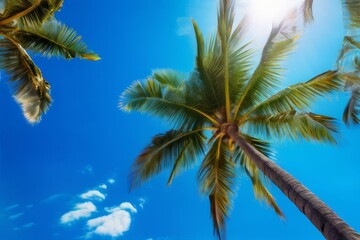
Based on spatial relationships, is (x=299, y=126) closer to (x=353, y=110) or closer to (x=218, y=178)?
(x=353, y=110)

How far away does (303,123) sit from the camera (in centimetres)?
920

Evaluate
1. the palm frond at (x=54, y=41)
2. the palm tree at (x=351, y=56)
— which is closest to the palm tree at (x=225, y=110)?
the palm tree at (x=351, y=56)

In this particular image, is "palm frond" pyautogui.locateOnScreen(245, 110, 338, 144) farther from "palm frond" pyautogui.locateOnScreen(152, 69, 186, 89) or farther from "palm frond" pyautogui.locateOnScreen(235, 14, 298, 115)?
"palm frond" pyautogui.locateOnScreen(152, 69, 186, 89)

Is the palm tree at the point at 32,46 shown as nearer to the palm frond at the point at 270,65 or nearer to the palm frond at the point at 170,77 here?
the palm frond at the point at 170,77

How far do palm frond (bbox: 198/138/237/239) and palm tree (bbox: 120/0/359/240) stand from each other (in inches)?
1.1

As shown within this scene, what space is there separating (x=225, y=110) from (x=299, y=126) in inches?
83.9

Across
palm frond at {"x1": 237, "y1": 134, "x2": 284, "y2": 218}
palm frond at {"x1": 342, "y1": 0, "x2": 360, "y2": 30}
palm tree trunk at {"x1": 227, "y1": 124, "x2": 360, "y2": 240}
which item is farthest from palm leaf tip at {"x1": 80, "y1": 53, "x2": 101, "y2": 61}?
palm frond at {"x1": 342, "y1": 0, "x2": 360, "y2": 30}

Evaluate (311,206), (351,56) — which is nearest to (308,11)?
(351,56)

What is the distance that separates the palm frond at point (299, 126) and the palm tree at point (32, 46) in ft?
18.5

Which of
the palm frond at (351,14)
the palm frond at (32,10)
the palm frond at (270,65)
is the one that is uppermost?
the palm frond at (32,10)

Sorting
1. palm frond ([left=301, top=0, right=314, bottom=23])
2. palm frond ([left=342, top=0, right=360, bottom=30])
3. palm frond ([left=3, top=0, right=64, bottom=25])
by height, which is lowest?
palm frond ([left=342, top=0, right=360, bottom=30])

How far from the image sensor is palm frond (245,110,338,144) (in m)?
9.03

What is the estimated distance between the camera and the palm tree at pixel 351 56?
6.82m

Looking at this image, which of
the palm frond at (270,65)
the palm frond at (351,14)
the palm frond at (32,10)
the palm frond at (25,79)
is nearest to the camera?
the palm frond at (351,14)
